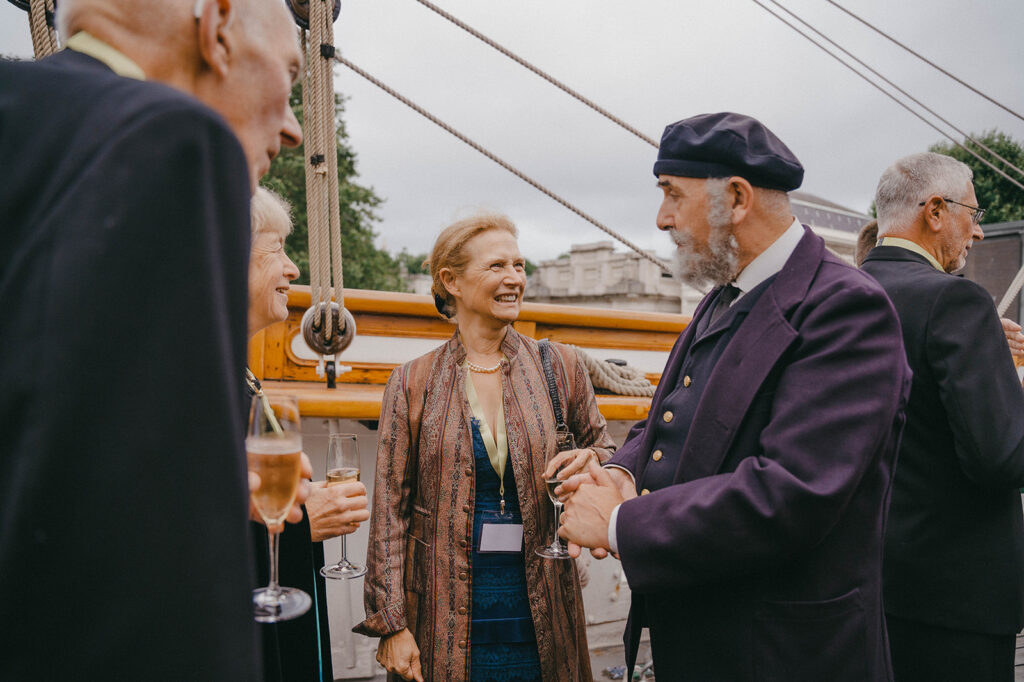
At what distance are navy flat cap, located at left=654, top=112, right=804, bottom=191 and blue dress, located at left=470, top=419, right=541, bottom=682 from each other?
1.11m

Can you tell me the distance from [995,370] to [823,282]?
31.4 inches

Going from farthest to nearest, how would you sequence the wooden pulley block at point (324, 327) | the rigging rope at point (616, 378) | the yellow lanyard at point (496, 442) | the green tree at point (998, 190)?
1. the green tree at point (998, 190)
2. the rigging rope at point (616, 378)
3. the wooden pulley block at point (324, 327)
4. the yellow lanyard at point (496, 442)

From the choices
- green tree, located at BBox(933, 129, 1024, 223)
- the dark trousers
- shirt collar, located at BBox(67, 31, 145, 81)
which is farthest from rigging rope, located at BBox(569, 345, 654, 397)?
green tree, located at BBox(933, 129, 1024, 223)

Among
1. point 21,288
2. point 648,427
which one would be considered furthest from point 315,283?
point 21,288

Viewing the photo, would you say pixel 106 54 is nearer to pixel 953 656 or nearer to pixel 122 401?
pixel 122 401

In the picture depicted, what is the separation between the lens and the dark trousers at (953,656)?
1.96m

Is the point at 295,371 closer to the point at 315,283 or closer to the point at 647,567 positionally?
the point at 315,283

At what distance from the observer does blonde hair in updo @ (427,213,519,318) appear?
251cm

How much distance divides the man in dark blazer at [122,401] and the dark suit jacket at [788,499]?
39.6 inches

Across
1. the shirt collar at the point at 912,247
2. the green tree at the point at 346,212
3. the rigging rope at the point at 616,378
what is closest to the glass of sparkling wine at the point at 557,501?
the rigging rope at the point at 616,378

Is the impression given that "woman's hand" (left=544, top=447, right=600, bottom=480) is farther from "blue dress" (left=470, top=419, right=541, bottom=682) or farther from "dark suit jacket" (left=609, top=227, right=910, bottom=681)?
"dark suit jacket" (left=609, top=227, right=910, bottom=681)

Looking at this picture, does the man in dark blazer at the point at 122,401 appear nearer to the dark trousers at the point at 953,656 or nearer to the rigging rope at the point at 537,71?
the dark trousers at the point at 953,656

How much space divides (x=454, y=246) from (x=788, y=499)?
5.06 ft

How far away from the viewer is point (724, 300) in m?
1.83
